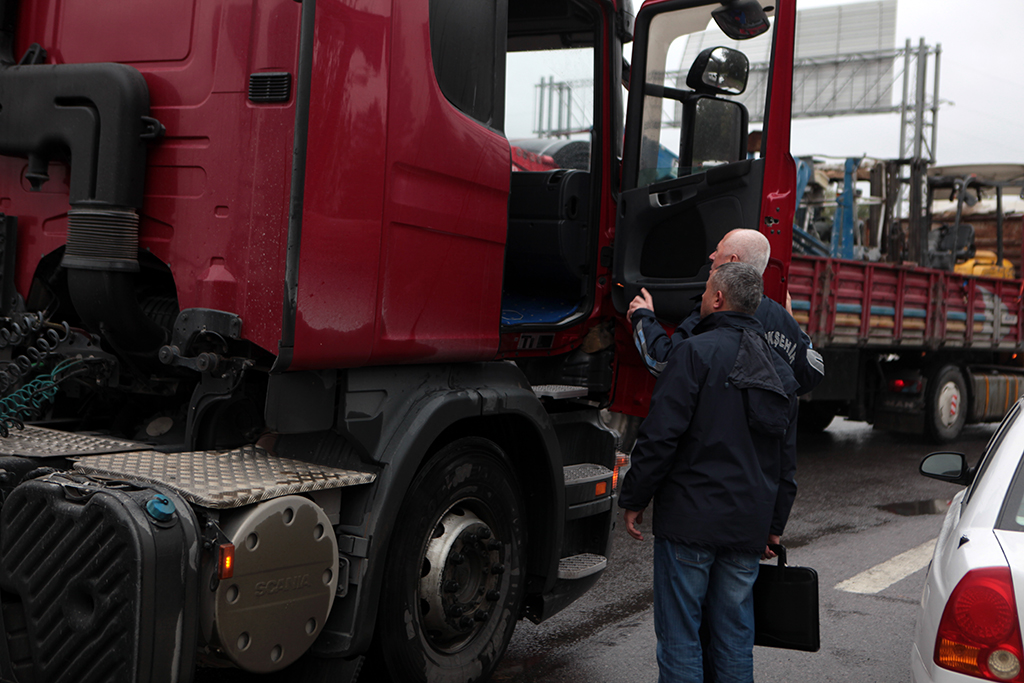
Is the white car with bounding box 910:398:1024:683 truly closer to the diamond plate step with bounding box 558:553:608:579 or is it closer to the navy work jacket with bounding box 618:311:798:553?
the navy work jacket with bounding box 618:311:798:553

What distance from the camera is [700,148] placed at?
4.65 m

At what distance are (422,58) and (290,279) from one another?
946 mm

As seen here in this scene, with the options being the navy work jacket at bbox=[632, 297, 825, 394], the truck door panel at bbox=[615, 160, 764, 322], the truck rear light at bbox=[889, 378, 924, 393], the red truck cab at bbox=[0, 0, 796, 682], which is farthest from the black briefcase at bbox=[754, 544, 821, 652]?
the truck rear light at bbox=[889, 378, 924, 393]

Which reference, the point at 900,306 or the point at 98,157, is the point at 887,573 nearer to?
the point at 98,157

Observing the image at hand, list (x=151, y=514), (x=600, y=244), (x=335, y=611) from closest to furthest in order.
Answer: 1. (x=151, y=514)
2. (x=335, y=611)
3. (x=600, y=244)

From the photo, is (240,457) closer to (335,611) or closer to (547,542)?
(335,611)

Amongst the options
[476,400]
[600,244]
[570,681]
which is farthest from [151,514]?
[600,244]

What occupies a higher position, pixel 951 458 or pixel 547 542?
pixel 951 458

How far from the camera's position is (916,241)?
47.5 ft

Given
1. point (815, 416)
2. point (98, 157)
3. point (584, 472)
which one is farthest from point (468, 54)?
point (815, 416)

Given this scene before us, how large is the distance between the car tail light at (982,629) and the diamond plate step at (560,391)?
206 cm

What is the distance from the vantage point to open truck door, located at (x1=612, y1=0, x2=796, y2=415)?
4473 millimetres

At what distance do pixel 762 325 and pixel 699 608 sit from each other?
39.6 inches

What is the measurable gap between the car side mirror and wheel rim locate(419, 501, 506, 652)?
1.65 metres
